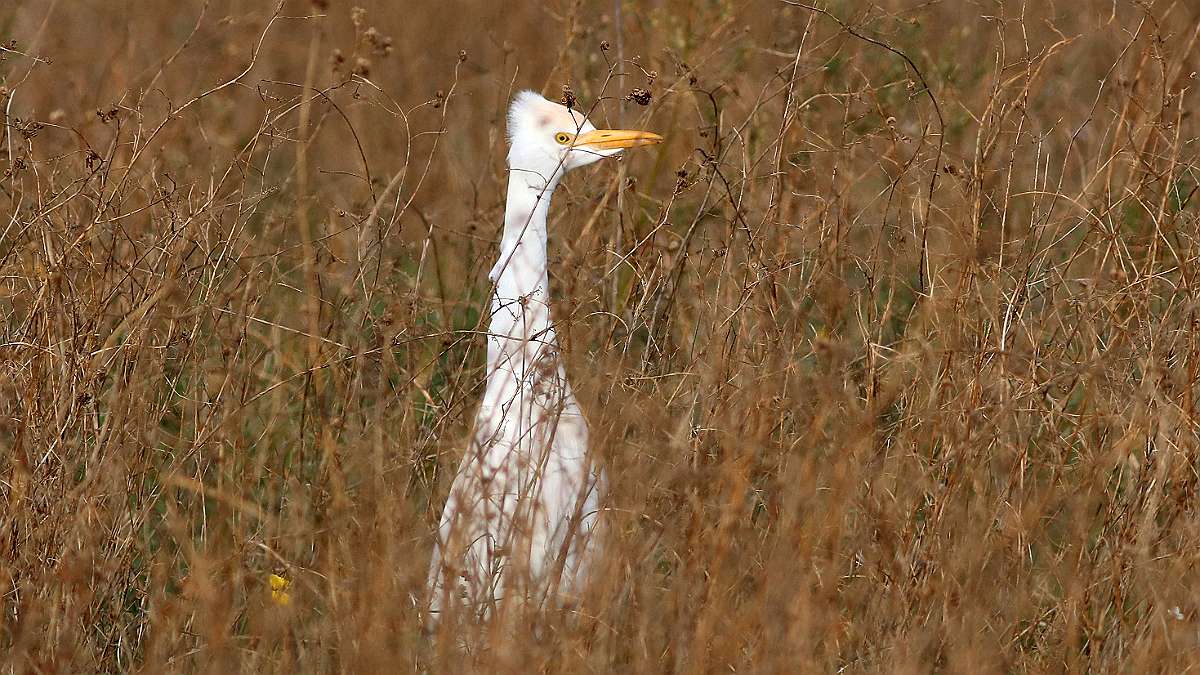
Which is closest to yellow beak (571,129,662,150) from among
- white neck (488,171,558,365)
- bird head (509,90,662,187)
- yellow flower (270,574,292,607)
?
bird head (509,90,662,187)

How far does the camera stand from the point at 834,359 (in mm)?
2484

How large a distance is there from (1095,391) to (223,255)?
5.69ft

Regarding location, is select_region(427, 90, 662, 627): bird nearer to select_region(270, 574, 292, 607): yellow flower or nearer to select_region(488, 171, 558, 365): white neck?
select_region(488, 171, 558, 365): white neck

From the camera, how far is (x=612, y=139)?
137 inches

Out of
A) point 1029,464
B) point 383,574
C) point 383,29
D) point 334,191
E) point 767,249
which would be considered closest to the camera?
point 383,574

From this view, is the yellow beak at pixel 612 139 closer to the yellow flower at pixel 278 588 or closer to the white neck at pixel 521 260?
the white neck at pixel 521 260

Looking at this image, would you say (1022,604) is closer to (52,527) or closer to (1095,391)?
(1095,391)

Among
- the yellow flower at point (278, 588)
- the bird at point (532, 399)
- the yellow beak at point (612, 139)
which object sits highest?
the yellow beak at point (612, 139)

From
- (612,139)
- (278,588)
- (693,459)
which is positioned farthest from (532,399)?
(612,139)

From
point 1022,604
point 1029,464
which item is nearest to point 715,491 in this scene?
point 1022,604

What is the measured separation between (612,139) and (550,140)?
0.54ft

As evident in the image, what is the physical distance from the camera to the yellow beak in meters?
3.45

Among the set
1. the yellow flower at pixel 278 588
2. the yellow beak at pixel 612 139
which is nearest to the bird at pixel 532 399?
the yellow beak at pixel 612 139

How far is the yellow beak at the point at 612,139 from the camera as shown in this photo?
3449mm
